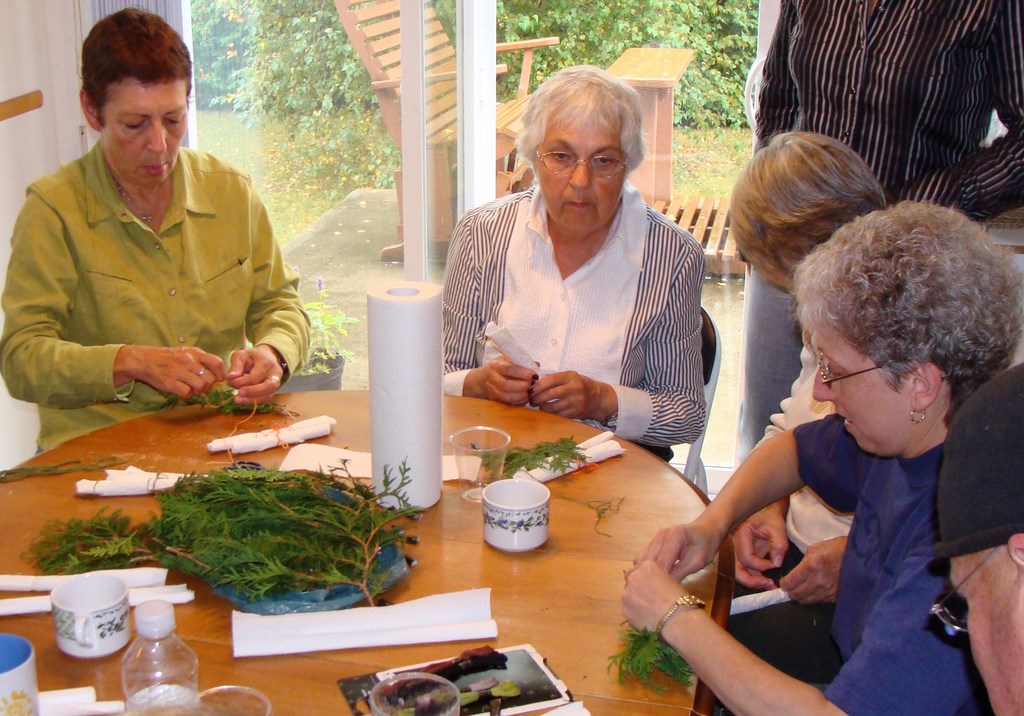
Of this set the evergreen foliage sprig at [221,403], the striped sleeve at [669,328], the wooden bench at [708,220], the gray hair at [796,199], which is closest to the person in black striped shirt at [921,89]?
the striped sleeve at [669,328]

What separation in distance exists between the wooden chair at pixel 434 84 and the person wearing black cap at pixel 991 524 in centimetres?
279

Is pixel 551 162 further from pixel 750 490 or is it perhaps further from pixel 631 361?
pixel 750 490

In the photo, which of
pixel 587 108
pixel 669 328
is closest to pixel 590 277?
pixel 669 328

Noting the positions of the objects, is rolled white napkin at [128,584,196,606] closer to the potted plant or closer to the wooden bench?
A: the potted plant

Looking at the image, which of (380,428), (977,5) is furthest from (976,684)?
(977,5)

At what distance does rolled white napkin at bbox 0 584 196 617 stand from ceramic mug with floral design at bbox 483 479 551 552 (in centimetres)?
47

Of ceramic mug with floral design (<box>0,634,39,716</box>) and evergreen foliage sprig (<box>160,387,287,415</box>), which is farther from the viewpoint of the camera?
evergreen foliage sprig (<box>160,387,287,415</box>)

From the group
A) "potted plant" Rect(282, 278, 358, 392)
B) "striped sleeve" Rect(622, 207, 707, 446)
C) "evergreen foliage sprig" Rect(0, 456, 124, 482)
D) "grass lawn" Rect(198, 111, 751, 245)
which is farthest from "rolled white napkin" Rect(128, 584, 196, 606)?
"grass lawn" Rect(198, 111, 751, 245)

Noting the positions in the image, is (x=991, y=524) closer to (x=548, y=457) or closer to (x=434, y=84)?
(x=548, y=457)

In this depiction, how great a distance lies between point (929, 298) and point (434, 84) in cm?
245

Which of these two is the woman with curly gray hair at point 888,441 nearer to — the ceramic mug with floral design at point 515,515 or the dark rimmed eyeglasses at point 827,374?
the dark rimmed eyeglasses at point 827,374

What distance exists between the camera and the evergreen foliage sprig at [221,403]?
225 cm

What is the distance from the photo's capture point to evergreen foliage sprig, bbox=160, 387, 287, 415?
2.25 m

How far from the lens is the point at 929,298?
1504mm
